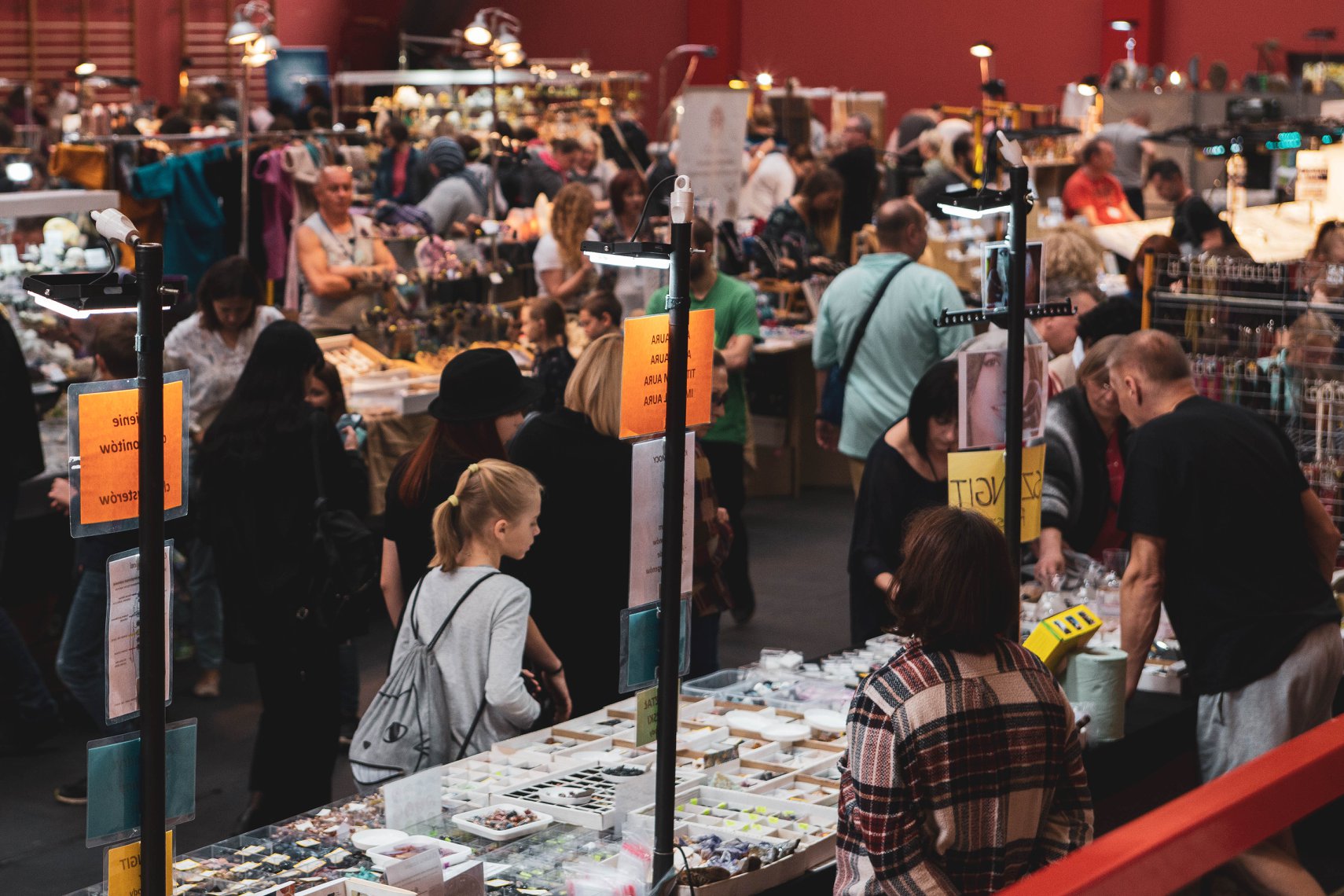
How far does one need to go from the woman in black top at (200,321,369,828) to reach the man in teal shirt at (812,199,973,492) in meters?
2.12

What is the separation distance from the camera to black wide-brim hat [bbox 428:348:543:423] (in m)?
3.82

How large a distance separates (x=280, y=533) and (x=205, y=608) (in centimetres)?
155

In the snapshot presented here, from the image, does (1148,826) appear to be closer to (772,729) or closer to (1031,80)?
(772,729)

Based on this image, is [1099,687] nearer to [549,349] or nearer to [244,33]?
[549,349]

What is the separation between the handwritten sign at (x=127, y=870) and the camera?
1.96 meters

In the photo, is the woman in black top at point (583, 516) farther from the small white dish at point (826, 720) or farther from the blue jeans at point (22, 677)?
the blue jeans at point (22, 677)

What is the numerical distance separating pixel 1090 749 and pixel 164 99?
17.4 meters

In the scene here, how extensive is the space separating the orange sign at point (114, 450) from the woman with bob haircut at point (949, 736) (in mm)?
1002

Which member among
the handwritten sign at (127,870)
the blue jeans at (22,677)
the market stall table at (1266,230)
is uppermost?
the market stall table at (1266,230)

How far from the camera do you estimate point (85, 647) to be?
A: 15.3 feet

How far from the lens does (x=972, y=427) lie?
3250 mm

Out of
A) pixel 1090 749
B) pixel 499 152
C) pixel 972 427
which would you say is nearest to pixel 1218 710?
pixel 1090 749

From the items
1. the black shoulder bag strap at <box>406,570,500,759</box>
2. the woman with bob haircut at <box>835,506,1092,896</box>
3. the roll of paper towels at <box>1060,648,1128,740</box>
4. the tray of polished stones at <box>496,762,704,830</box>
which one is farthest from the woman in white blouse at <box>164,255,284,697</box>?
the woman with bob haircut at <box>835,506,1092,896</box>

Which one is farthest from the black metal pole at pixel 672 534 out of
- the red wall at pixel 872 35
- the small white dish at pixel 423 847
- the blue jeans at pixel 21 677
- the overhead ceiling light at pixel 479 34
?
the red wall at pixel 872 35
